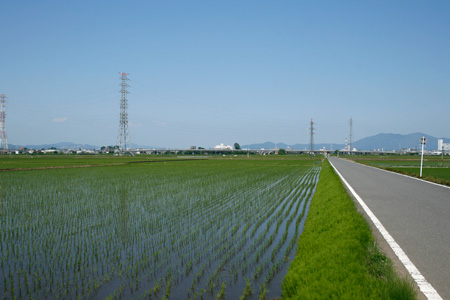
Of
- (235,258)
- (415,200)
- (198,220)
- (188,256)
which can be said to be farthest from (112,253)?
(415,200)

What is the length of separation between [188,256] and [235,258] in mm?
900

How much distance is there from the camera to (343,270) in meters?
4.91

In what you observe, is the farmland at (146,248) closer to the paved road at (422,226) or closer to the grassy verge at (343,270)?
the grassy verge at (343,270)

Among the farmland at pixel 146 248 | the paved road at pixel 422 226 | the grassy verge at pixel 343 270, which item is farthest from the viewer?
the farmland at pixel 146 248

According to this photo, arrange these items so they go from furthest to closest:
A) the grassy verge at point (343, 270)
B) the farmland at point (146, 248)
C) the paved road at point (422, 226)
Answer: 1. the farmland at point (146, 248)
2. the paved road at point (422, 226)
3. the grassy verge at point (343, 270)

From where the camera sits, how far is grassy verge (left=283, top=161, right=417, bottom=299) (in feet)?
14.0

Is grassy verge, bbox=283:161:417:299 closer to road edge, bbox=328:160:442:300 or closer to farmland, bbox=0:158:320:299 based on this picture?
road edge, bbox=328:160:442:300

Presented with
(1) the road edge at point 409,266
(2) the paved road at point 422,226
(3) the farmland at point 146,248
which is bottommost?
(3) the farmland at point 146,248

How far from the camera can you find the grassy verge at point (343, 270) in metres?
4.26

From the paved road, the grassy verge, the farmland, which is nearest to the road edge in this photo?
the paved road

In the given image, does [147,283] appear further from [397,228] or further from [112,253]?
[397,228]

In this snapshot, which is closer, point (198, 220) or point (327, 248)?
point (327, 248)

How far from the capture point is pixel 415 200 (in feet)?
40.5

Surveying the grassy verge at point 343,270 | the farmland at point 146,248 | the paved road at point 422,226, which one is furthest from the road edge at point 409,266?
the farmland at point 146,248
